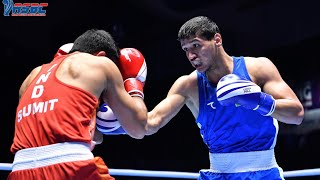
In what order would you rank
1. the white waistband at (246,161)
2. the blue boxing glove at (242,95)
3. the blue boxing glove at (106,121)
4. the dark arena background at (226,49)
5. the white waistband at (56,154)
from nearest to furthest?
the white waistband at (56,154)
the blue boxing glove at (242,95)
the blue boxing glove at (106,121)
the white waistband at (246,161)
the dark arena background at (226,49)

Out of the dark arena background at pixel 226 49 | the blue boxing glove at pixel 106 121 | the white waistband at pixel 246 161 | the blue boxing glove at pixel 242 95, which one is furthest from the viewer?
the dark arena background at pixel 226 49

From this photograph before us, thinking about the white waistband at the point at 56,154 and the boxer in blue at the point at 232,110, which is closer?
the white waistband at the point at 56,154

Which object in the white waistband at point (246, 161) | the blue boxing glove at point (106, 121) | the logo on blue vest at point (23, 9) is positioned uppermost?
the logo on blue vest at point (23, 9)

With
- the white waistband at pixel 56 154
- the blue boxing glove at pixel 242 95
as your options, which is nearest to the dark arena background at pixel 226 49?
the blue boxing glove at pixel 242 95

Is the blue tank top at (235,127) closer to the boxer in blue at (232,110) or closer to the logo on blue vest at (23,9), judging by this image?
the boxer in blue at (232,110)

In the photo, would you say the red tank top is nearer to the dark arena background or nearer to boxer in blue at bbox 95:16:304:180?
boxer in blue at bbox 95:16:304:180

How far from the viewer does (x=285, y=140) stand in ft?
25.7

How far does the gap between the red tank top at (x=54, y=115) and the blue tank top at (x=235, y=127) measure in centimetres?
78

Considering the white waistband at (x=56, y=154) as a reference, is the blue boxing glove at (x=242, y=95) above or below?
above

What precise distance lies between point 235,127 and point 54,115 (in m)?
1.00

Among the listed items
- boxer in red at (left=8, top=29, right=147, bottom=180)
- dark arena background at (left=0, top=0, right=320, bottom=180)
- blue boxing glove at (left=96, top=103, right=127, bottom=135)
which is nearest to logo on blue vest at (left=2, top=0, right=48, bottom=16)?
dark arena background at (left=0, top=0, right=320, bottom=180)

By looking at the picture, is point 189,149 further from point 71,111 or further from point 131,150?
point 71,111

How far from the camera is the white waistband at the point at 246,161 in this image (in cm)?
257

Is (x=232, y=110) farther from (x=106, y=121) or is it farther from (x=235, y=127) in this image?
(x=106, y=121)
